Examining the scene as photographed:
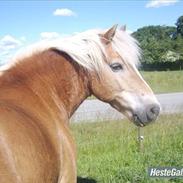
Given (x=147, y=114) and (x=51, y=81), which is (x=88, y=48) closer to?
(x=51, y=81)

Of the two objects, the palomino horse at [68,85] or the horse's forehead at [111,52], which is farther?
the horse's forehead at [111,52]

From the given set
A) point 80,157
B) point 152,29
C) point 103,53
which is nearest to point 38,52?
point 103,53

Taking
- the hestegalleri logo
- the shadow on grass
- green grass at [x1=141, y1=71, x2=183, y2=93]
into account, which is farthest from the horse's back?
green grass at [x1=141, y1=71, x2=183, y2=93]

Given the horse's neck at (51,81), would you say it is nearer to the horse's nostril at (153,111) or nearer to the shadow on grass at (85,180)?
the horse's nostril at (153,111)

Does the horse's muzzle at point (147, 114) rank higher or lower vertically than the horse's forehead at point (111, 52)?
lower

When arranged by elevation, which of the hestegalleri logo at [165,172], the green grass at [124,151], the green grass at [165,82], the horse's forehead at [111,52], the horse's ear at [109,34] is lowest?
the green grass at [165,82]

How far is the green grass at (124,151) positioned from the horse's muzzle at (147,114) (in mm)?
1965

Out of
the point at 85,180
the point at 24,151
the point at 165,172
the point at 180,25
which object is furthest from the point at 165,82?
the point at 180,25

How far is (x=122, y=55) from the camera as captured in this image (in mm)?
3592

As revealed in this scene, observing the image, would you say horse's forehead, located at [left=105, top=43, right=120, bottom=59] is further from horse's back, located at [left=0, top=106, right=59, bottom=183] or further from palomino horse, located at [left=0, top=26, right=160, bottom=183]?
horse's back, located at [left=0, top=106, right=59, bottom=183]

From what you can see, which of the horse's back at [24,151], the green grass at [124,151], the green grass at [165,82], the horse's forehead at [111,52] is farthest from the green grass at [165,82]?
the horse's back at [24,151]

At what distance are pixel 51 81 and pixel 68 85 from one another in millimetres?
194

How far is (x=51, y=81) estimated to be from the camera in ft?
11.5

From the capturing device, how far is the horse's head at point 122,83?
3.55 m
